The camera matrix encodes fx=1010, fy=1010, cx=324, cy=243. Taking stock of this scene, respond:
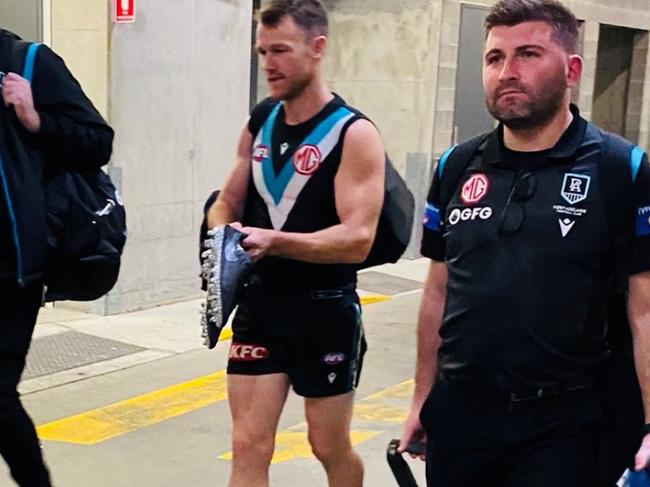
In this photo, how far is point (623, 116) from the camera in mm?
16328

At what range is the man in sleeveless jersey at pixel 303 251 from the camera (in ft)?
11.0

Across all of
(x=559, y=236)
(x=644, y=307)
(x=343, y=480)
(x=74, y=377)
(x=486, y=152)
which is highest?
(x=486, y=152)

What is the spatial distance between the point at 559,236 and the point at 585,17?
1181 centimetres

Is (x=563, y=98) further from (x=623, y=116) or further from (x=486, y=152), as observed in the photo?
(x=623, y=116)

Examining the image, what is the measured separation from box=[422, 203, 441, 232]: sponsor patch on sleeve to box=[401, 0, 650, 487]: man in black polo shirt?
0.66ft

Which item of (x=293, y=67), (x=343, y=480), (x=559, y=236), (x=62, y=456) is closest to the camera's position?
(x=559, y=236)

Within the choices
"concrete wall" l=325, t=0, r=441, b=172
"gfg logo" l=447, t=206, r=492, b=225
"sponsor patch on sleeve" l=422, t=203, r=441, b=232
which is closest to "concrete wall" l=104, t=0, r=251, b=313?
"concrete wall" l=325, t=0, r=441, b=172

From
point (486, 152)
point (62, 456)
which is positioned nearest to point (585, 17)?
point (62, 456)

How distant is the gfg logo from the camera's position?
8.42ft

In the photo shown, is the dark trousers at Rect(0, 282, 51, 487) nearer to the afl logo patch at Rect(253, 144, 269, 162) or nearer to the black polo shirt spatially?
the afl logo patch at Rect(253, 144, 269, 162)

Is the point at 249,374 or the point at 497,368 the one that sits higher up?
the point at 497,368

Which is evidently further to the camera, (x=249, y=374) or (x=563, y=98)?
(x=249, y=374)

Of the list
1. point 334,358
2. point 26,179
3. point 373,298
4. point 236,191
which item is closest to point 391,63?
point 373,298

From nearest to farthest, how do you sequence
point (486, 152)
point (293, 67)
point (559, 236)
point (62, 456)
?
1. point (559, 236)
2. point (486, 152)
3. point (293, 67)
4. point (62, 456)
